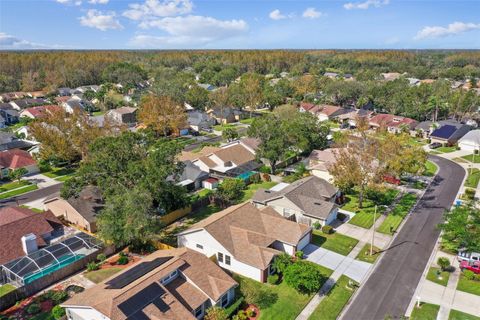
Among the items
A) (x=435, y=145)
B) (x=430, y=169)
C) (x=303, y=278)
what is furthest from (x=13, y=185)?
(x=435, y=145)

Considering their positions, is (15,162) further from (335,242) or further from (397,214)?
(397,214)

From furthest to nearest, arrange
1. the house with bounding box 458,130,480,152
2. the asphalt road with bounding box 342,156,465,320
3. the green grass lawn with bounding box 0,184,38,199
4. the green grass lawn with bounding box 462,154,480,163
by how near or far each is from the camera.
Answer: the house with bounding box 458,130,480,152 < the green grass lawn with bounding box 462,154,480,163 < the green grass lawn with bounding box 0,184,38,199 < the asphalt road with bounding box 342,156,465,320

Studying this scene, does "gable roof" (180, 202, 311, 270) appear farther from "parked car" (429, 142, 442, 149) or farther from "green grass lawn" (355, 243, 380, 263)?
"parked car" (429, 142, 442, 149)

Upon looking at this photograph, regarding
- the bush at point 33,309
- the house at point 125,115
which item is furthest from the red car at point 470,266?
the house at point 125,115

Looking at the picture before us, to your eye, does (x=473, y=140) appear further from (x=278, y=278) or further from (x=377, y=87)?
(x=278, y=278)

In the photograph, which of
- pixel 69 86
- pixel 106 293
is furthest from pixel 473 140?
pixel 69 86

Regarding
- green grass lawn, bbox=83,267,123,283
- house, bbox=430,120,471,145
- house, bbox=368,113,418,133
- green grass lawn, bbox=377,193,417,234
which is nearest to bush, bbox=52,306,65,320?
green grass lawn, bbox=83,267,123,283
